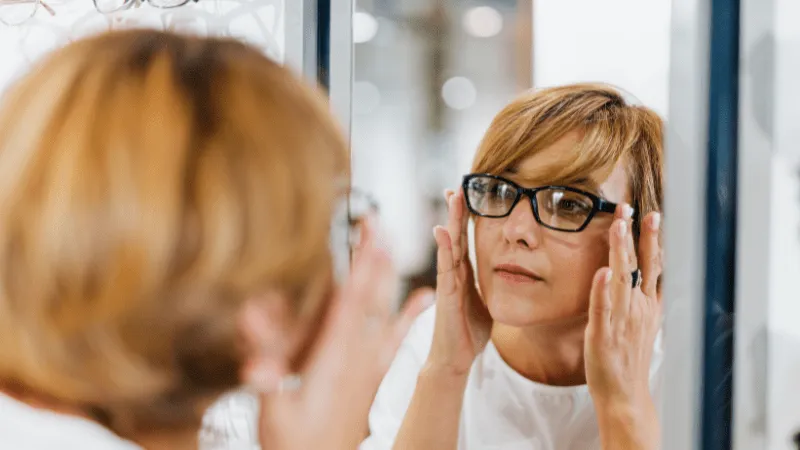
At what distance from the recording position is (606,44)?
4.29 ft

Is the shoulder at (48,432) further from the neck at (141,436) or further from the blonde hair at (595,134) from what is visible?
the blonde hair at (595,134)

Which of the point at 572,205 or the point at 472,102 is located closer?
the point at 572,205

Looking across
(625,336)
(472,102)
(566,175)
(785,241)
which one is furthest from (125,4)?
(785,241)

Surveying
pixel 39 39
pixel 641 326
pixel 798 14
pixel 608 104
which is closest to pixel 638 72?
pixel 608 104

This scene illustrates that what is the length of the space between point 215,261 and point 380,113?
0.90 metres

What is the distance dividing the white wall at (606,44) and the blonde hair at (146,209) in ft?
2.05

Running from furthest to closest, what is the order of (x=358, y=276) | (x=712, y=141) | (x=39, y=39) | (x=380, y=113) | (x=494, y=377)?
(x=39, y=39) < (x=380, y=113) < (x=494, y=377) < (x=712, y=141) < (x=358, y=276)

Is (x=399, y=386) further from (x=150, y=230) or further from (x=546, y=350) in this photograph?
(x=150, y=230)

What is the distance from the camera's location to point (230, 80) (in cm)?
86

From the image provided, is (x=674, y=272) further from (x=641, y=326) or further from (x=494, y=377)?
(x=494, y=377)

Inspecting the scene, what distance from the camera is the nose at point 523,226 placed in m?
1.36

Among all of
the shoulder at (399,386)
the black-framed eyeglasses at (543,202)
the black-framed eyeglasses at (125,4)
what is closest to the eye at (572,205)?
the black-framed eyeglasses at (543,202)

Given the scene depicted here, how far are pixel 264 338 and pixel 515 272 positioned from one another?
0.63 meters

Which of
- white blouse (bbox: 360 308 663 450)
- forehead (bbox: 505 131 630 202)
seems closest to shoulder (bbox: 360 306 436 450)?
white blouse (bbox: 360 308 663 450)
